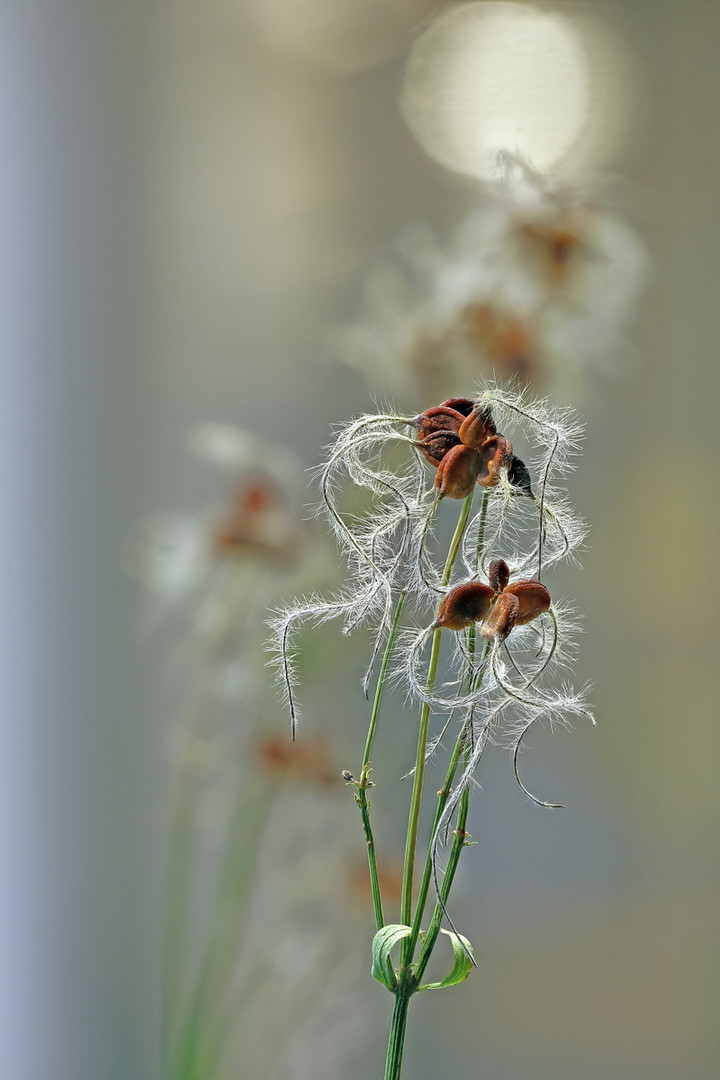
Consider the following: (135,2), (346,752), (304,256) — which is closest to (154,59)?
(135,2)

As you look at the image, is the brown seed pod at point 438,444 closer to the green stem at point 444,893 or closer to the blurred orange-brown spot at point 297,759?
the green stem at point 444,893

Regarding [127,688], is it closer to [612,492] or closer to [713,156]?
[612,492]

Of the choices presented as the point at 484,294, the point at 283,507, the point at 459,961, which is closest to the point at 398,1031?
the point at 459,961

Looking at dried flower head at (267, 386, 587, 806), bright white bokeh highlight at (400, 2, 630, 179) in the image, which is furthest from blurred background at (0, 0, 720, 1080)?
dried flower head at (267, 386, 587, 806)

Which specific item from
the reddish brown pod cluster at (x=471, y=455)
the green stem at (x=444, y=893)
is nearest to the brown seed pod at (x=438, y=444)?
the reddish brown pod cluster at (x=471, y=455)

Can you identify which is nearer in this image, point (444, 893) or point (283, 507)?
point (444, 893)

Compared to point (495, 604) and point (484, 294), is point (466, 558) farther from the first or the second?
point (484, 294)

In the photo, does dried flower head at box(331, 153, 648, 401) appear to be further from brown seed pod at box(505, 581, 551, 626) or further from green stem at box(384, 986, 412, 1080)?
green stem at box(384, 986, 412, 1080)
